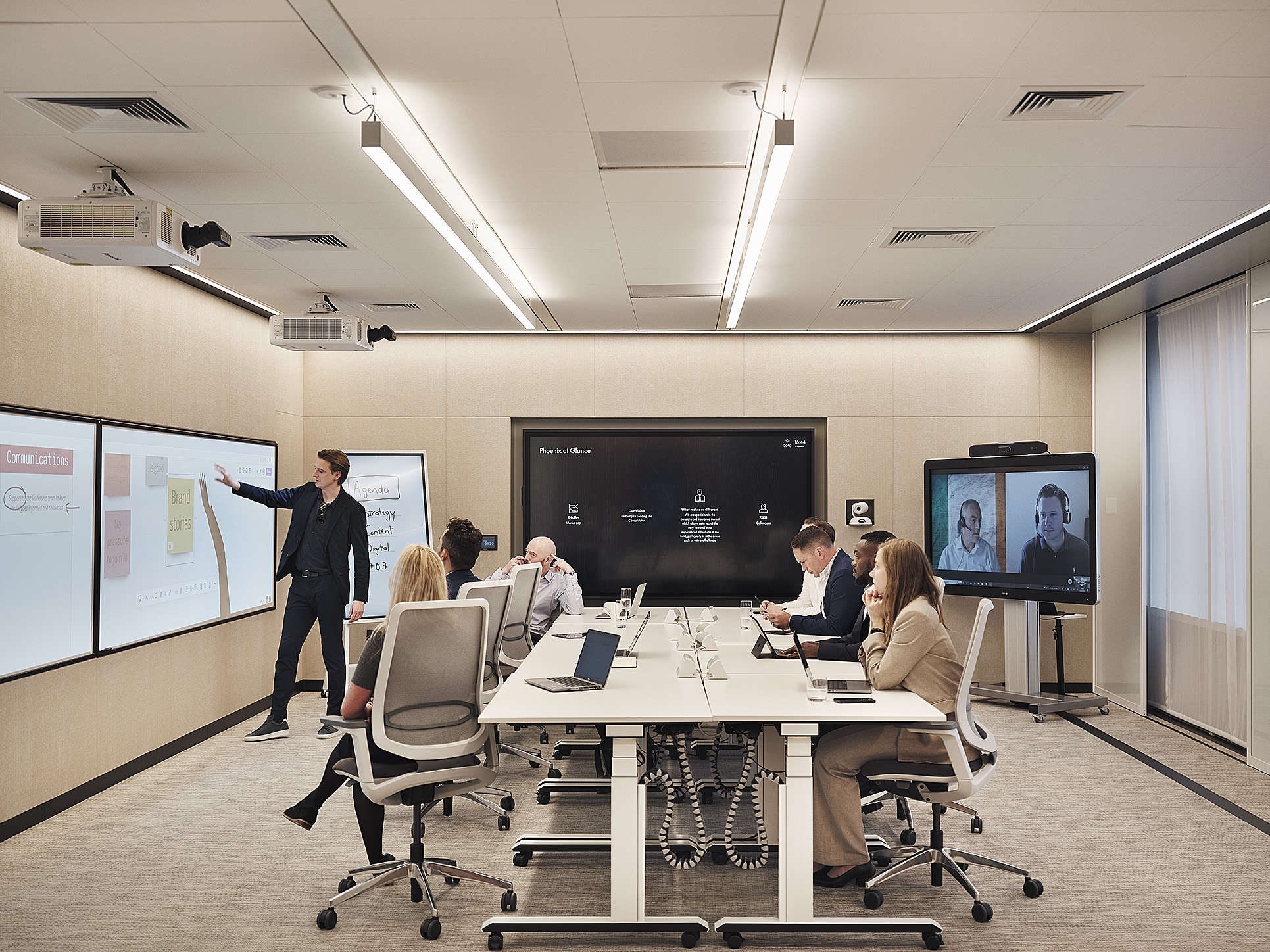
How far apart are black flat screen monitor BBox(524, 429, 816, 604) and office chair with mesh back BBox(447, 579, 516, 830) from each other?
3.04m

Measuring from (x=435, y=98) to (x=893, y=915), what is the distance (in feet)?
11.3

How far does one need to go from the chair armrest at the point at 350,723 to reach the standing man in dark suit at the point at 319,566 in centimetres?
281

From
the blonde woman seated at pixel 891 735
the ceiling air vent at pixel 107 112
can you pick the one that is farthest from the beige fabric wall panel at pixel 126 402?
the blonde woman seated at pixel 891 735

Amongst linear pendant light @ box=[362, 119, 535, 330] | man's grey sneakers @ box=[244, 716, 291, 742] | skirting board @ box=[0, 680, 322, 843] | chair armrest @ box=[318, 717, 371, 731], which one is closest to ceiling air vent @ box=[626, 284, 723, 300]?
linear pendant light @ box=[362, 119, 535, 330]

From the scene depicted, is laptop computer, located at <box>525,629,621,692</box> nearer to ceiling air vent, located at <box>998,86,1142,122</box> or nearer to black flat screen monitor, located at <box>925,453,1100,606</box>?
ceiling air vent, located at <box>998,86,1142,122</box>

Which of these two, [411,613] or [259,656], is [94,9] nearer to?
[411,613]

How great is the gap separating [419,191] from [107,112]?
1127mm

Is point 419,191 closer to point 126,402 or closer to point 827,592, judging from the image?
point 126,402

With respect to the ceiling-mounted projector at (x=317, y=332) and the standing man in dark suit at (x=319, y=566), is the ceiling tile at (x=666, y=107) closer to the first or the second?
the ceiling-mounted projector at (x=317, y=332)

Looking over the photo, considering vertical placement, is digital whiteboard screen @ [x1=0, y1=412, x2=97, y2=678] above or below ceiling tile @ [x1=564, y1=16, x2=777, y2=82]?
below

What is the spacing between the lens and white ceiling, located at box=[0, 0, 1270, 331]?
274 cm

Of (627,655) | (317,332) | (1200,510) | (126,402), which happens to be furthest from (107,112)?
(1200,510)

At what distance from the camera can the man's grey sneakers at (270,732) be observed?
6012 mm

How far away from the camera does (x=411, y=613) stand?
327cm
